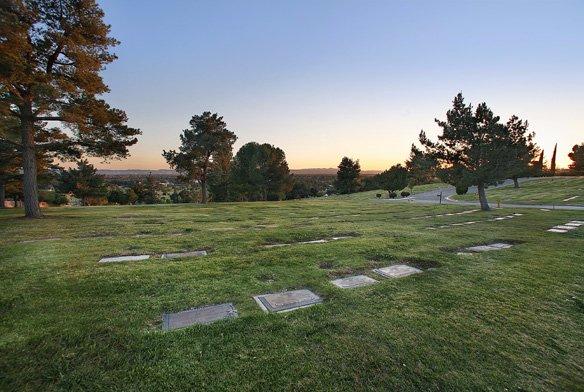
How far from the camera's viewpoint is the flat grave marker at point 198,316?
8.66ft

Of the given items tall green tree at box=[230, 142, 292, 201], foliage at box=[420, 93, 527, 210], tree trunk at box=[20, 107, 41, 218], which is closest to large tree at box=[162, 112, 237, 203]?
tall green tree at box=[230, 142, 292, 201]

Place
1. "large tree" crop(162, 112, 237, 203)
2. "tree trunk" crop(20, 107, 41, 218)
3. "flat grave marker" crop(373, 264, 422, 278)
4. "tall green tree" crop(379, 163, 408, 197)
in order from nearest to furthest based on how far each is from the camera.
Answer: "flat grave marker" crop(373, 264, 422, 278) → "tree trunk" crop(20, 107, 41, 218) → "large tree" crop(162, 112, 237, 203) → "tall green tree" crop(379, 163, 408, 197)

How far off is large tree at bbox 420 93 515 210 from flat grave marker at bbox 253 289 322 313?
14797mm

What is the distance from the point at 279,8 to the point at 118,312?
614 inches

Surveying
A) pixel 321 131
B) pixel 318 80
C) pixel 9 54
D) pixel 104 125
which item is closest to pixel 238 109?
pixel 318 80

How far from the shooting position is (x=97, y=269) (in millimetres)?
4180

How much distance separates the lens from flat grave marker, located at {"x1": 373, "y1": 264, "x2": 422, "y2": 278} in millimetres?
4199

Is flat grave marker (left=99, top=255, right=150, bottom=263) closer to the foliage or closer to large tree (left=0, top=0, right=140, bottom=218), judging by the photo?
large tree (left=0, top=0, right=140, bottom=218)

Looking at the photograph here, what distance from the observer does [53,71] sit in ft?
34.8

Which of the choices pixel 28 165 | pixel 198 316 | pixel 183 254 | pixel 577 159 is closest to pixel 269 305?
pixel 198 316

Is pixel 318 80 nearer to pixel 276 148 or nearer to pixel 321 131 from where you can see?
pixel 321 131

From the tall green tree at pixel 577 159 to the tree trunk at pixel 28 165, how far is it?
60473 mm

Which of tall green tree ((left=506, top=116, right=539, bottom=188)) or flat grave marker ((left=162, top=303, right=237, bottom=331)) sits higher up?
tall green tree ((left=506, top=116, right=539, bottom=188))

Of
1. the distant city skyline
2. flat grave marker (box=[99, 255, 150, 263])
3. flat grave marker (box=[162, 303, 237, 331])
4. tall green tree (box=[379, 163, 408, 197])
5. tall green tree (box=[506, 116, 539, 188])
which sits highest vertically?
the distant city skyline
